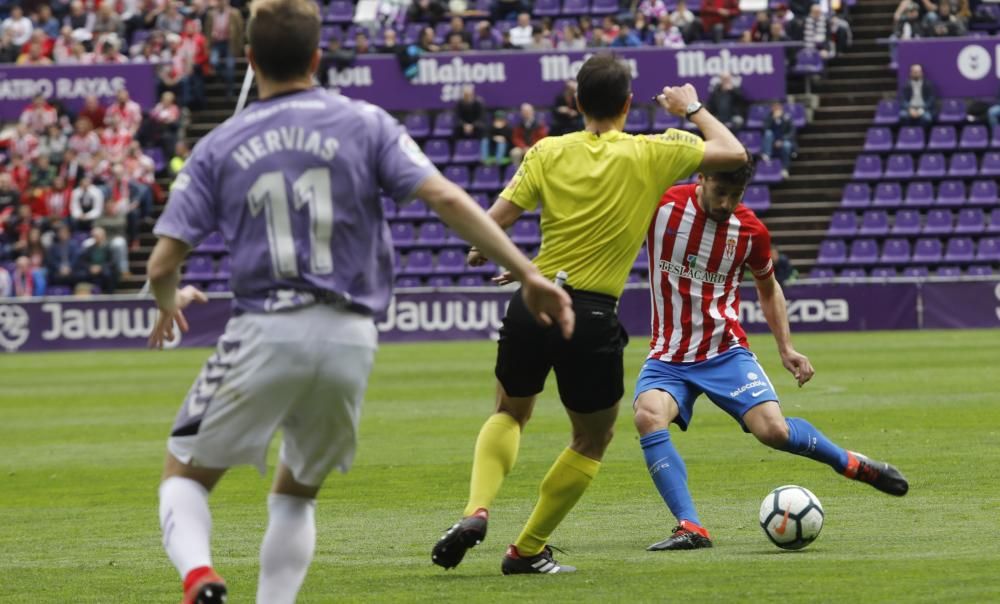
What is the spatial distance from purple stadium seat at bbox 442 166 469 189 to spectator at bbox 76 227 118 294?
6292 mm

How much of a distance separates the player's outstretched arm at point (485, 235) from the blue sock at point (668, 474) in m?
3.26

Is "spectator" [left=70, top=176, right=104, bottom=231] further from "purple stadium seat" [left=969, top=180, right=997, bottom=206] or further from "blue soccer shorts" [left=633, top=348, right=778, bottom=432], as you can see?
"blue soccer shorts" [left=633, top=348, right=778, bottom=432]

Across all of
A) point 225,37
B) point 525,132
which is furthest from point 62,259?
point 525,132

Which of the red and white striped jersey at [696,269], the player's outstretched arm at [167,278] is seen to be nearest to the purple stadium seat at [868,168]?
the red and white striped jersey at [696,269]

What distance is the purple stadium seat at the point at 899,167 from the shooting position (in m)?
31.4

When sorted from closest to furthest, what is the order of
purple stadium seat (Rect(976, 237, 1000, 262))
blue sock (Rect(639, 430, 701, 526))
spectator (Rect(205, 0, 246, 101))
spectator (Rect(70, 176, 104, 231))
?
blue sock (Rect(639, 430, 701, 526)) < purple stadium seat (Rect(976, 237, 1000, 262)) < spectator (Rect(70, 176, 104, 231)) < spectator (Rect(205, 0, 246, 101))

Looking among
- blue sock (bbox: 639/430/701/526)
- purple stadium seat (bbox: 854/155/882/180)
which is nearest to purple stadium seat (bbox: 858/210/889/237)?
purple stadium seat (bbox: 854/155/882/180)

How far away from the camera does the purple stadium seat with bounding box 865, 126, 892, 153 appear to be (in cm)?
3178

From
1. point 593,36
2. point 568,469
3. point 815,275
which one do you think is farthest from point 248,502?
point 593,36

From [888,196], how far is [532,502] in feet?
73.2

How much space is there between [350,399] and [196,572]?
2.25ft

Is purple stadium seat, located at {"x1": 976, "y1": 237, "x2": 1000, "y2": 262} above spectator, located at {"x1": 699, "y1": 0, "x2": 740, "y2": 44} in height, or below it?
below

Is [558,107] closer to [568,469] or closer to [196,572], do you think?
[568,469]

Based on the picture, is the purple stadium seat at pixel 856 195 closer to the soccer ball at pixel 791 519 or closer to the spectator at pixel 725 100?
the spectator at pixel 725 100
